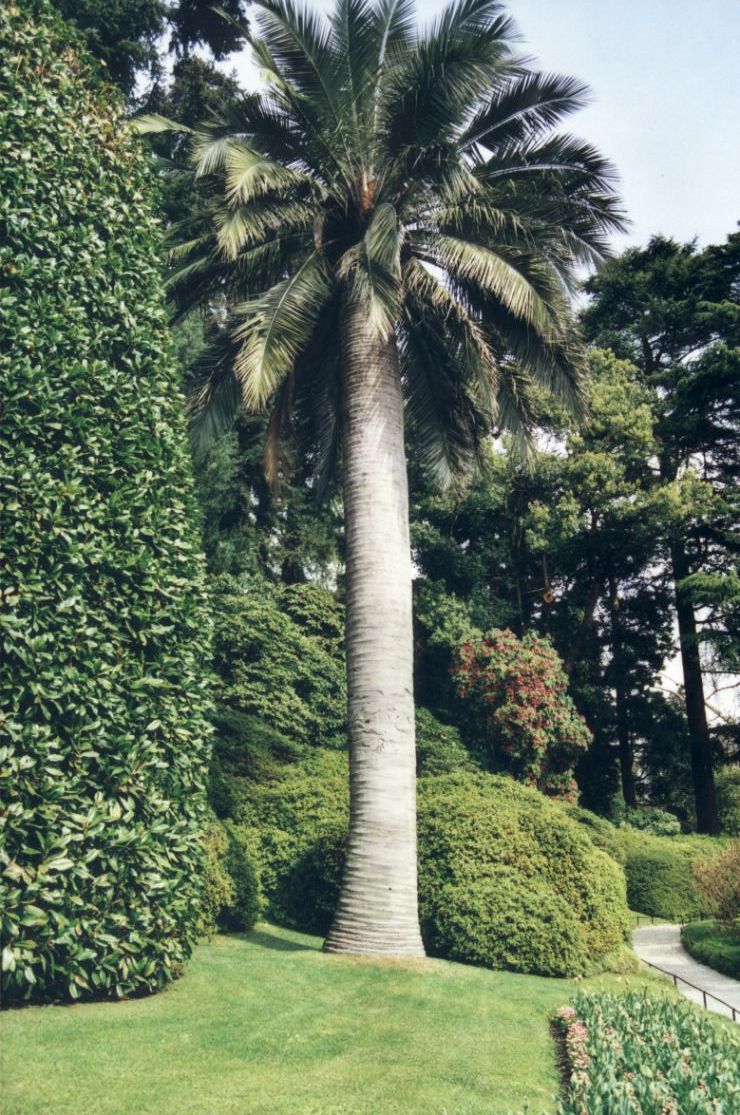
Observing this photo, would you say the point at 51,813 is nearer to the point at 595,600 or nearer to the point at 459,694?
the point at 459,694

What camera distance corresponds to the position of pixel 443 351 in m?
14.7

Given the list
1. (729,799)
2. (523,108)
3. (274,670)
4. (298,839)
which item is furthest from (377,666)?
(729,799)

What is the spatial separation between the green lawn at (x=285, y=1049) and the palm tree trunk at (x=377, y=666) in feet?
4.11

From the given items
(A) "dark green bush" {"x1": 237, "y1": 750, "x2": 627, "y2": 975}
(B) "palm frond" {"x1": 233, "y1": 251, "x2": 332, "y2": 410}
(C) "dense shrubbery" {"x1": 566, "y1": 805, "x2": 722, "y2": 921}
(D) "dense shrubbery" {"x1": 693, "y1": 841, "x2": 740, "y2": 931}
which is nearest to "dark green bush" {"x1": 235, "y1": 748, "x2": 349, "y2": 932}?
(A) "dark green bush" {"x1": 237, "y1": 750, "x2": 627, "y2": 975}

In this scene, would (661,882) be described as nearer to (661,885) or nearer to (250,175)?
(661,885)

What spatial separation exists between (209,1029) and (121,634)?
125 inches

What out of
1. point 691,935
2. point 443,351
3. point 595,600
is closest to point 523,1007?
point 443,351

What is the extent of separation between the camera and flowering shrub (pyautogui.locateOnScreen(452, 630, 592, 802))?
24.7 meters

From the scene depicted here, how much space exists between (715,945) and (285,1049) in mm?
14891

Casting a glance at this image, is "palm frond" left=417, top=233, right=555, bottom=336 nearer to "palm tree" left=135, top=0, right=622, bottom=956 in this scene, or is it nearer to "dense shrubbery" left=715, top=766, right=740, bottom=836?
"palm tree" left=135, top=0, right=622, bottom=956

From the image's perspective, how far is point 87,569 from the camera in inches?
299

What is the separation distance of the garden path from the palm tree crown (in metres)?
9.82

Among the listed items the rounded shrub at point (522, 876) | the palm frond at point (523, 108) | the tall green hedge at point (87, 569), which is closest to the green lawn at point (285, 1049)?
the tall green hedge at point (87, 569)

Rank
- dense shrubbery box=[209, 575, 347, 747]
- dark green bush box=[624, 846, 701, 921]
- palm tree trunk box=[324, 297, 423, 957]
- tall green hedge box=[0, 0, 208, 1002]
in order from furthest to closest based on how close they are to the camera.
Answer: dark green bush box=[624, 846, 701, 921] < dense shrubbery box=[209, 575, 347, 747] < palm tree trunk box=[324, 297, 423, 957] < tall green hedge box=[0, 0, 208, 1002]
